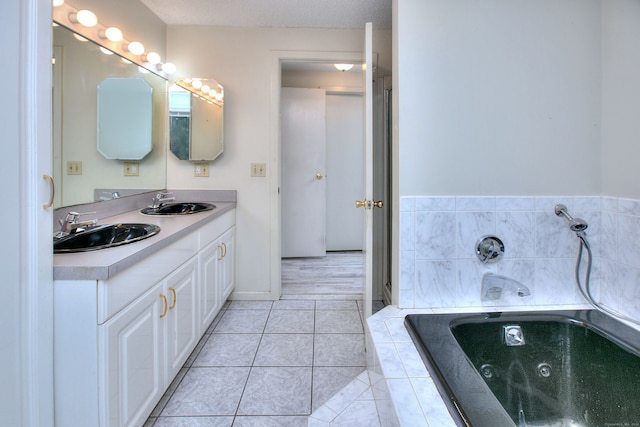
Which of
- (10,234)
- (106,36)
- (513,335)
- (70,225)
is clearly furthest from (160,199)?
(513,335)

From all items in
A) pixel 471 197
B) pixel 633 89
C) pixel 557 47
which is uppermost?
pixel 557 47

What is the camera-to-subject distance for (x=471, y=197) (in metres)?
1.42

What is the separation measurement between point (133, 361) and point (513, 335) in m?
1.42

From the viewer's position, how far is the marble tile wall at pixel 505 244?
55.6 inches

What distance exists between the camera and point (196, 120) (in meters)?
2.62

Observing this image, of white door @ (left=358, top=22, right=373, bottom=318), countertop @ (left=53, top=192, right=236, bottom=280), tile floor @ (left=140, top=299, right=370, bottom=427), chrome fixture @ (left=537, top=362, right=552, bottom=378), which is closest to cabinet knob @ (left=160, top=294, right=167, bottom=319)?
countertop @ (left=53, top=192, right=236, bottom=280)

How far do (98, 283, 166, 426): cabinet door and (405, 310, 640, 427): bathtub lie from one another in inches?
39.7

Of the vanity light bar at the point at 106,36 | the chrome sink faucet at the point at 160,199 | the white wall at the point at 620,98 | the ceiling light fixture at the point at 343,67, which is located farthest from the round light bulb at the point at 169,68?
the white wall at the point at 620,98

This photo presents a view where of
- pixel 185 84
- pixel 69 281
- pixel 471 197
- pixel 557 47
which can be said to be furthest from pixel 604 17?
pixel 185 84

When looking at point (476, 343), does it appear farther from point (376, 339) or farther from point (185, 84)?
point (185, 84)

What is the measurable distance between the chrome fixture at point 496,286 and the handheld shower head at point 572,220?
0.32 m

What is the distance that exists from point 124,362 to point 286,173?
121 inches

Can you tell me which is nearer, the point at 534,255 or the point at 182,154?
the point at 534,255

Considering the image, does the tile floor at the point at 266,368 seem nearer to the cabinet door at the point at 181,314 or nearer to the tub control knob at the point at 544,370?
the cabinet door at the point at 181,314
